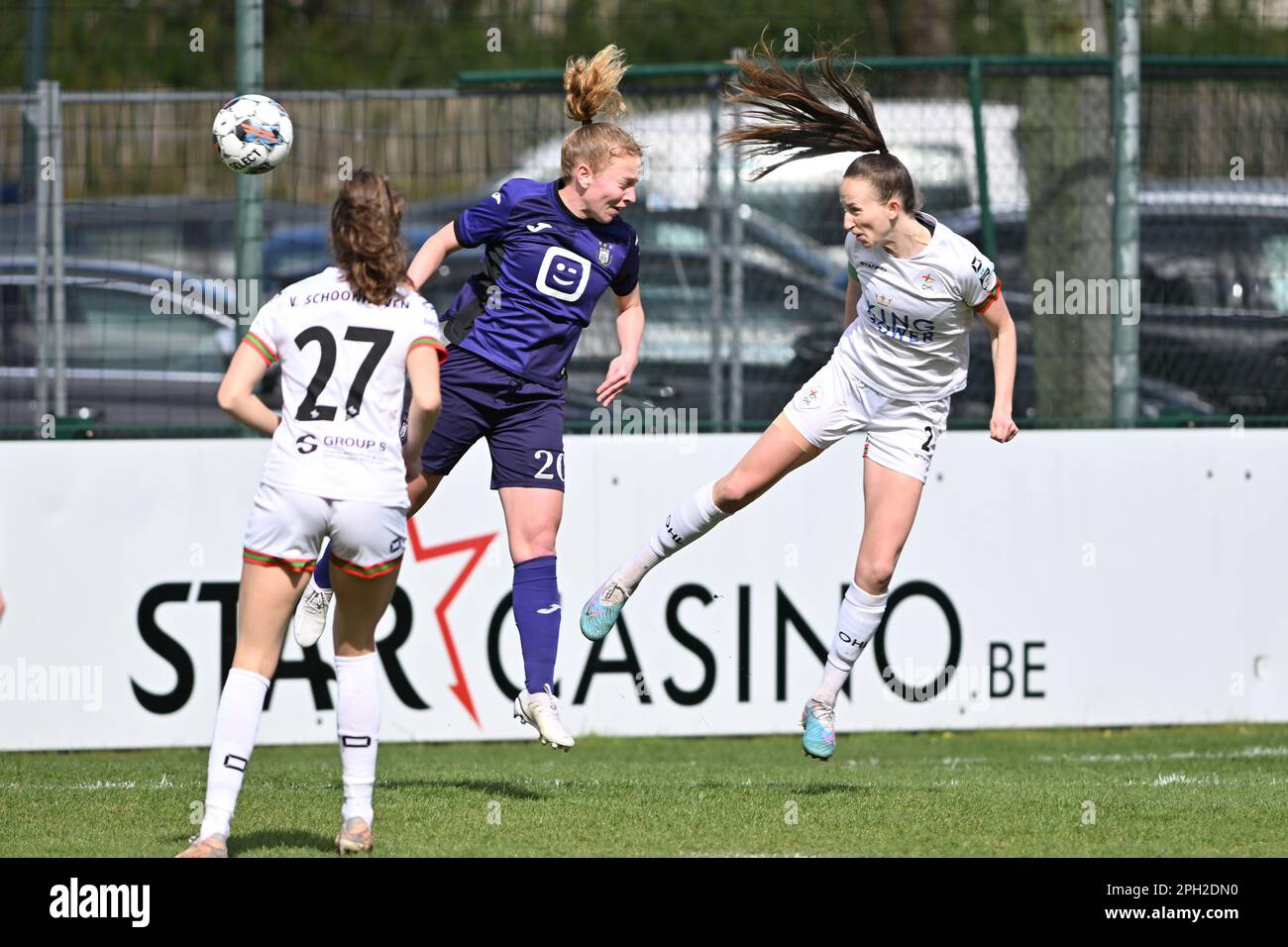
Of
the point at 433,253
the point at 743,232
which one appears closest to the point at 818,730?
the point at 433,253

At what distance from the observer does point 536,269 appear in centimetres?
676

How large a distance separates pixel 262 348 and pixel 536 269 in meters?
1.94

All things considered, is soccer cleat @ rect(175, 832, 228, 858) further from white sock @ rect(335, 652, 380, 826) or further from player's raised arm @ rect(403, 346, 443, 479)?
player's raised arm @ rect(403, 346, 443, 479)

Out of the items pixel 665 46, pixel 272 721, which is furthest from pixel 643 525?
pixel 665 46

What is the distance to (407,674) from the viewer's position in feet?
30.5

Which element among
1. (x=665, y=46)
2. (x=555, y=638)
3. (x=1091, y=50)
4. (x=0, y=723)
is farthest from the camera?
(x=665, y=46)

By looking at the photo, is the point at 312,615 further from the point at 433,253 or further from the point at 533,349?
the point at 433,253

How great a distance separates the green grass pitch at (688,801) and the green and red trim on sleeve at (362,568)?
88 cm

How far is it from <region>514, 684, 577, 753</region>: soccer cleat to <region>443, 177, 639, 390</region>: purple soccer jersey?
3.98 ft

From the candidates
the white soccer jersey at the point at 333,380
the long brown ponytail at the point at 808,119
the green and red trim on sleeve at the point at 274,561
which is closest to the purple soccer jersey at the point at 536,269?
the long brown ponytail at the point at 808,119

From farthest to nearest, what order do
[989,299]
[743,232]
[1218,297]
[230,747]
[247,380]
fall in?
[1218,297] < [743,232] < [989,299] < [230,747] < [247,380]

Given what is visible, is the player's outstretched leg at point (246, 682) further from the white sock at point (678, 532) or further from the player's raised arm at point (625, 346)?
the white sock at point (678, 532)

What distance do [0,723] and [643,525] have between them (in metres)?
3.47
